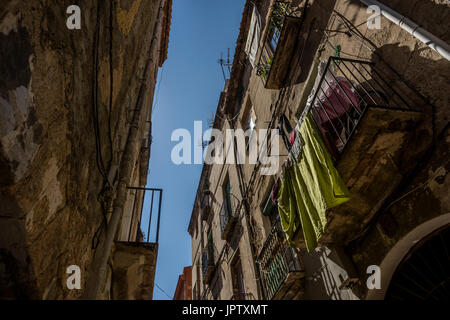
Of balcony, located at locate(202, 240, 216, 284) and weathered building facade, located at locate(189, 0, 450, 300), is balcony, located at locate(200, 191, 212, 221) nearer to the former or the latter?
balcony, located at locate(202, 240, 216, 284)

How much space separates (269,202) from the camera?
8578 mm

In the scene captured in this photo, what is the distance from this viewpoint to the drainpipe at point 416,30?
11.8 ft

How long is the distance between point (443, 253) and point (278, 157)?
4841 millimetres

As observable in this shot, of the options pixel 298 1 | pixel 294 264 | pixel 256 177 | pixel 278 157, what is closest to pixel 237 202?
pixel 256 177

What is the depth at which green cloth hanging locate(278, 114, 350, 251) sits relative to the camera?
4172 millimetres

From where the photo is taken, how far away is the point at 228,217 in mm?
11930

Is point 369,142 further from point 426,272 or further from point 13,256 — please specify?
point 13,256

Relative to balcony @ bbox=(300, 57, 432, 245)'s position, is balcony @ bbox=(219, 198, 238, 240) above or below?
above

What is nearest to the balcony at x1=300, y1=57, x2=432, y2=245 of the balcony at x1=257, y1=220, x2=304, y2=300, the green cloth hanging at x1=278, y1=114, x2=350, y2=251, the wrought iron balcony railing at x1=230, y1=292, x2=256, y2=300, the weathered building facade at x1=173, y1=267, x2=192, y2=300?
the green cloth hanging at x1=278, y1=114, x2=350, y2=251

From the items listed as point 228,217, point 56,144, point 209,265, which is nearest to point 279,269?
point 228,217

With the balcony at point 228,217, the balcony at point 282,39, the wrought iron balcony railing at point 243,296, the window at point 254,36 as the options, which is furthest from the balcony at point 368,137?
the balcony at point 228,217

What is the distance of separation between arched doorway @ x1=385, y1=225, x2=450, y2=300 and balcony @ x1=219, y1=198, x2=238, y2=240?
279 inches

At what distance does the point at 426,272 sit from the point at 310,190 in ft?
6.77

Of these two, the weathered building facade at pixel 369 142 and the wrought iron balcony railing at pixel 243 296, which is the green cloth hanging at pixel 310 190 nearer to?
the weathered building facade at pixel 369 142
